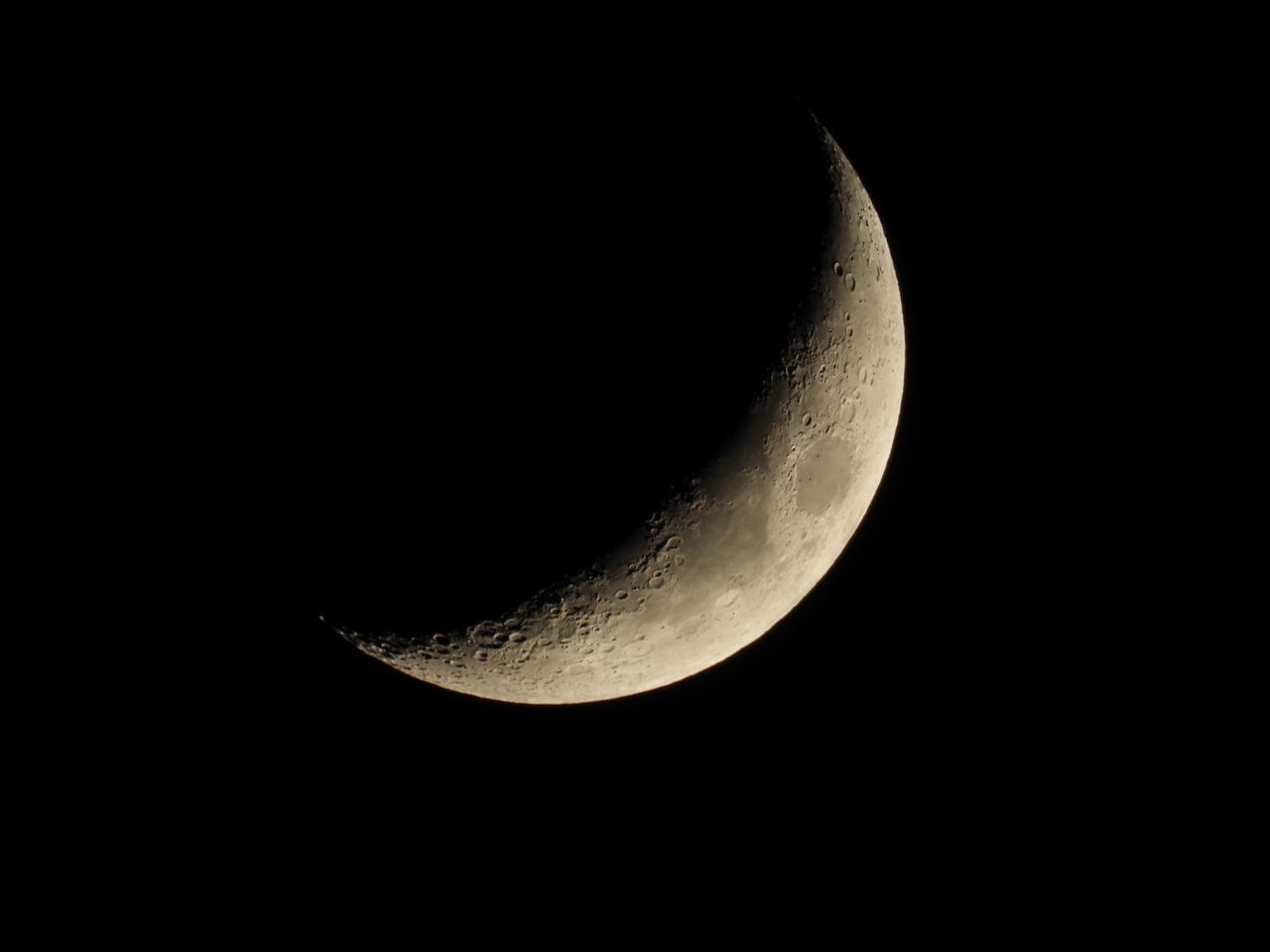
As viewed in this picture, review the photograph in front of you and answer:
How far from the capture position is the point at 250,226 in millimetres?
1548

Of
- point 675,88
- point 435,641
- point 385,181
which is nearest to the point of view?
point 385,181

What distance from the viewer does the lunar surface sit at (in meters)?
1.81

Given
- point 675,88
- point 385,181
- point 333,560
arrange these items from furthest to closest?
point 333,560, point 675,88, point 385,181

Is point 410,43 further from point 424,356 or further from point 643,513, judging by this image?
point 643,513

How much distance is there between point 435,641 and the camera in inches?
79.1

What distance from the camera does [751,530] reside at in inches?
73.4

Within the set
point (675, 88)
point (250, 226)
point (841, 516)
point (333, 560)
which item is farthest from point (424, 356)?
point (841, 516)

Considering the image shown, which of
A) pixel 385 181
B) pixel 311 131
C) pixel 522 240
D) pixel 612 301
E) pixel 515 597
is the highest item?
pixel 311 131

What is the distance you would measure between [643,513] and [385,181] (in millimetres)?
793

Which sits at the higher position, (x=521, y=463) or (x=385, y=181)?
(x=385, y=181)

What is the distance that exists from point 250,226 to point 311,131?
20 cm

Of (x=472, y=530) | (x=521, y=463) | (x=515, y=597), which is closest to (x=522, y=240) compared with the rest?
(x=521, y=463)

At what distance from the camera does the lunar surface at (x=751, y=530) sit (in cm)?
181

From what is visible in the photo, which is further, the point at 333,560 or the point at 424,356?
the point at 333,560
